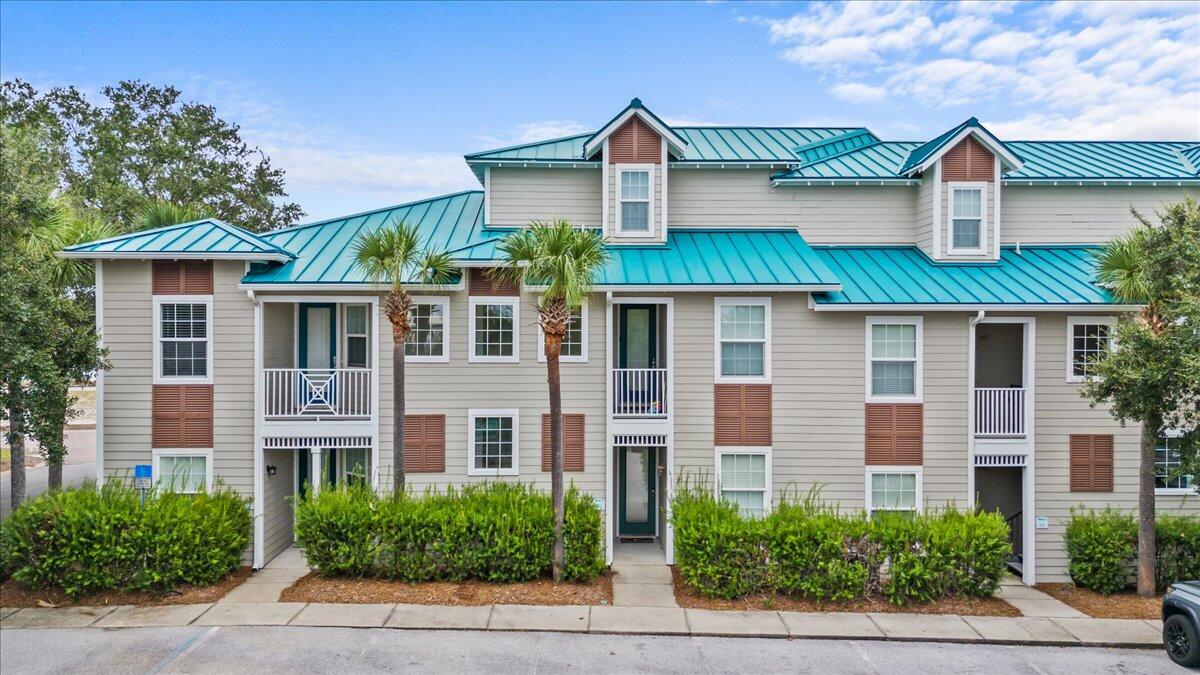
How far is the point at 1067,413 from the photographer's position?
49.3 ft

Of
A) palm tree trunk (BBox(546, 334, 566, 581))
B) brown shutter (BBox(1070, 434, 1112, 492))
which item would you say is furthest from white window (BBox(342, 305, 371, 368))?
brown shutter (BBox(1070, 434, 1112, 492))

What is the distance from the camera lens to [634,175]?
53.7 ft

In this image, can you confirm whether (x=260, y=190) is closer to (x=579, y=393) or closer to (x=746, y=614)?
(x=579, y=393)

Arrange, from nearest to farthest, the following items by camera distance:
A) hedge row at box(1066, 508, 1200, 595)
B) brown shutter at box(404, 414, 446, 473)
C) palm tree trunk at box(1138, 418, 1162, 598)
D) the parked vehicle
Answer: the parked vehicle → palm tree trunk at box(1138, 418, 1162, 598) → hedge row at box(1066, 508, 1200, 595) → brown shutter at box(404, 414, 446, 473)

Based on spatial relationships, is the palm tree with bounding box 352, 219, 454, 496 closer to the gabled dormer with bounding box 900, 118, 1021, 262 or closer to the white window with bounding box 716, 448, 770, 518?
the white window with bounding box 716, 448, 770, 518

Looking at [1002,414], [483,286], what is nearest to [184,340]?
[483,286]

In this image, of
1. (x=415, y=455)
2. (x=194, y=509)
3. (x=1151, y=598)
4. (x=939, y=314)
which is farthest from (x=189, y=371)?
(x=1151, y=598)

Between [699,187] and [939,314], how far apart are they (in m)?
6.24

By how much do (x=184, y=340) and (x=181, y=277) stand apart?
1334 mm

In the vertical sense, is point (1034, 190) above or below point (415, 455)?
above

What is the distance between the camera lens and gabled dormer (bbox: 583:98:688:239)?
53.3 feet

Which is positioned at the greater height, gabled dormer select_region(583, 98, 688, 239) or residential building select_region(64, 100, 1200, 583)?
gabled dormer select_region(583, 98, 688, 239)

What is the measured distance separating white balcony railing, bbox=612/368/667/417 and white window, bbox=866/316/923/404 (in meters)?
4.51

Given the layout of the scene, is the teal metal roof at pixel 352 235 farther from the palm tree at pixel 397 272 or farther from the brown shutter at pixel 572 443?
the brown shutter at pixel 572 443
